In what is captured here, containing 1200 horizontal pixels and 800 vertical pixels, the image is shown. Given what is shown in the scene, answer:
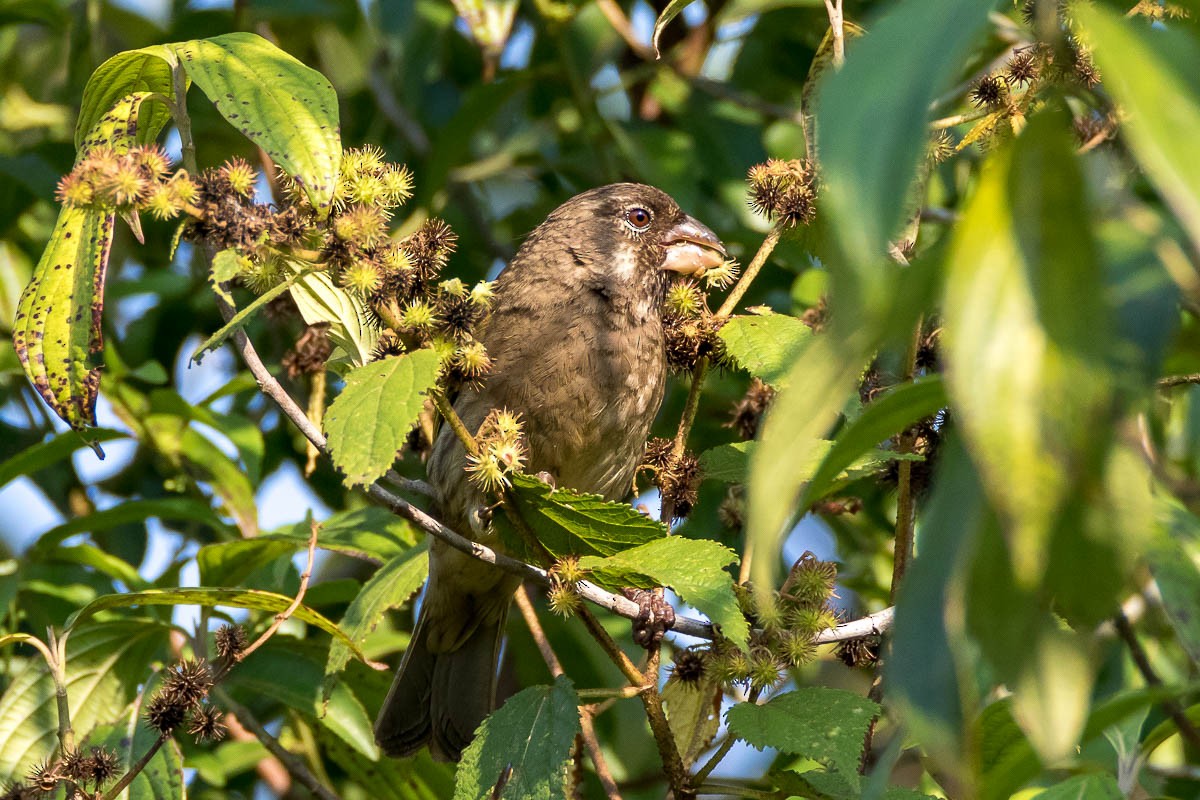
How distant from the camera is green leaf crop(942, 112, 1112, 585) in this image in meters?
1.01

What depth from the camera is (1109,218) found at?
1.13 meters

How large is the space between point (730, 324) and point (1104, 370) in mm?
Result: 1871

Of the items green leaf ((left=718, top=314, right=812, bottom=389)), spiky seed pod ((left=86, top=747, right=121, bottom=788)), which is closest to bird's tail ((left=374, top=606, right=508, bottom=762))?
spiky seed pod ((left=86, top=747, right=121, bottom=788))

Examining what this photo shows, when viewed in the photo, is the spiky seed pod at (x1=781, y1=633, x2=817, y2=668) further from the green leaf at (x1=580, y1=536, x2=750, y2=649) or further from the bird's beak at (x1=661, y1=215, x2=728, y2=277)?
the bird's beak at (x1=661, y1=215, x2=728, y2=277)

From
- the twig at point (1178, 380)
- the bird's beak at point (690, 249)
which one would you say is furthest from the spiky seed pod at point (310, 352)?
the twig at point (1178, 380)

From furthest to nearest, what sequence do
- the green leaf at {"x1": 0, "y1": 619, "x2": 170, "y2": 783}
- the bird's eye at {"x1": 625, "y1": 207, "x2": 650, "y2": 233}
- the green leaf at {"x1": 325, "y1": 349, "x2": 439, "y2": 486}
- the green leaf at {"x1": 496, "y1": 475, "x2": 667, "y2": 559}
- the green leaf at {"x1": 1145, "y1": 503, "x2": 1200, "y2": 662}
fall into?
1. the bird's eye at {"x1": 625, "y1": 207, "x2": 650, "y2": 233}
2. the green leaf at {"x1": 0, "y1": 619, "x2": 170, "y2": 783}
3. the green leaf at {"x1": 496, "y1": 475, "x2": 667, "y2": 559}
4. the green leaf at {"x1": 325, "y1": 349, "x2": 439, "y2": 486}
5. the green leaf at {"x1": 1145, "y1": 503, "x2": 1200, "y2": 662}

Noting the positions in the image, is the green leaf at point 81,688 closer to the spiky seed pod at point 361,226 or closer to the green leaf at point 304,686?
the green leaf at point 304,686

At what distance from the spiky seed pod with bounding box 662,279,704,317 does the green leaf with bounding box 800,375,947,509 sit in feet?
4.74

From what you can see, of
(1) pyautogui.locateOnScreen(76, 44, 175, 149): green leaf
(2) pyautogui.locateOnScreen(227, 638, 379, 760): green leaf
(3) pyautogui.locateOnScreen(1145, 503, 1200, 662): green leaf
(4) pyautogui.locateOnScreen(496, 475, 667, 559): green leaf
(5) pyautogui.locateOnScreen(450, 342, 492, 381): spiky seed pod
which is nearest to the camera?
(3) pyautogui.locateOnScreen(1145, 503, 1200, 662): green leaf

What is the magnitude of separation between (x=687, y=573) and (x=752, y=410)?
1.15 m

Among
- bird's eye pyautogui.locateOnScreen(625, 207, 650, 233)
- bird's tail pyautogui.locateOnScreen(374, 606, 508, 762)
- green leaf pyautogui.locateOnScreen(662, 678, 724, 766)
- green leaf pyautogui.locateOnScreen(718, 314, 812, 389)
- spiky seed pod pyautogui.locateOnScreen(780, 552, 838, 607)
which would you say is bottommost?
bird's tail pyautogui.locateOnScreen(374, 606, 508, 762)

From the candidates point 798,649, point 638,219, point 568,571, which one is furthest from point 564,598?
point 638,219

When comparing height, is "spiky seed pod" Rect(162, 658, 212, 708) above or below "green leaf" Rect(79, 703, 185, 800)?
above

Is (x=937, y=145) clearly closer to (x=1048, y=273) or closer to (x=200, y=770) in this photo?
(x=1048, y=273)
